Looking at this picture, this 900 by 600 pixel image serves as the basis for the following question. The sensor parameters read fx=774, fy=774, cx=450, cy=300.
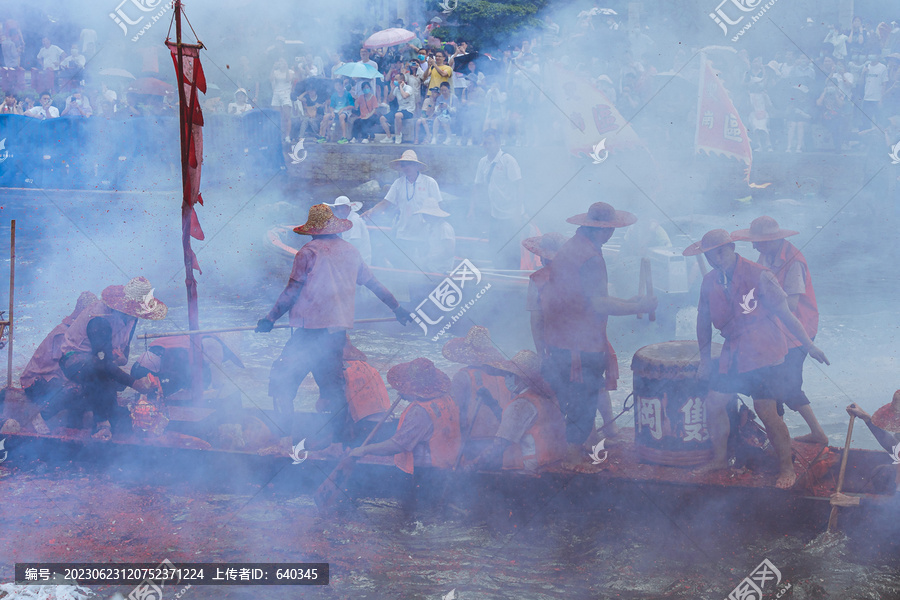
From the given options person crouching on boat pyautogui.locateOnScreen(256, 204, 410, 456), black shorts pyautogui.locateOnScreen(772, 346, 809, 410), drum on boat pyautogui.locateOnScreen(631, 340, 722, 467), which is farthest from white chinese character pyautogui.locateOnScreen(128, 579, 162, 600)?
black shorts pyautogui.locateOnScreen(772, 346, 809, 410)

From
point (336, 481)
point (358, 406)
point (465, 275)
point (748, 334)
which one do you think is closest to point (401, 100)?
point (465, 275)

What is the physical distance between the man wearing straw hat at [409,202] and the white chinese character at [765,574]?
501 centimetres

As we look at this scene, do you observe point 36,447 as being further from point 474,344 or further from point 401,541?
point 474,344

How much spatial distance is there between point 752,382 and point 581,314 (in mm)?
1033

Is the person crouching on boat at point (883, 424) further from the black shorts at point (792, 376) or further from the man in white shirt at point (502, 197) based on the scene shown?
the man in white shirt at point (502, 197)

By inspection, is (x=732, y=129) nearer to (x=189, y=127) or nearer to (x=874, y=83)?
(x=189, y=127)

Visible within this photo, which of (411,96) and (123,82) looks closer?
(411,96)

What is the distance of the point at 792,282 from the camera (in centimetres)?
470

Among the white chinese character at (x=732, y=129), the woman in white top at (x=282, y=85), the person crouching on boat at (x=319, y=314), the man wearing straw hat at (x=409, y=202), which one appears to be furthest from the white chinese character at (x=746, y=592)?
the woman in white top at (x=282, y=85)

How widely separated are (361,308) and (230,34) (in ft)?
25.6

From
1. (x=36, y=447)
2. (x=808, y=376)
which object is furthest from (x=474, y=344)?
(x=808, y=376)

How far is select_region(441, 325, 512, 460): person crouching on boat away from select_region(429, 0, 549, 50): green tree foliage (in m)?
17.5

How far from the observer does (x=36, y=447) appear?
5.26m

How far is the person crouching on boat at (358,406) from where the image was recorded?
502cm
